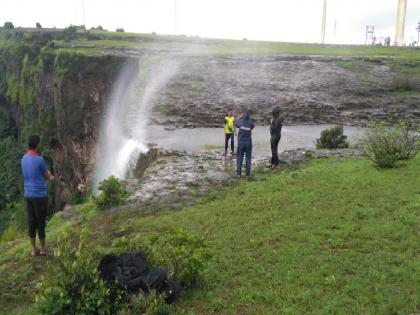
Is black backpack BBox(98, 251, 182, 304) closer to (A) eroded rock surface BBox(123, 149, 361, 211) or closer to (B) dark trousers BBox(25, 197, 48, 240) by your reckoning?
(B) dark trousers BBox(25, 197, 48, 240)

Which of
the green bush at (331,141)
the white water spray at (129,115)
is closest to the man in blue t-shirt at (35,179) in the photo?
the white water spray at (129,115)

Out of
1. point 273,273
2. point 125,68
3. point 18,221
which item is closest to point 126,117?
point 125,68

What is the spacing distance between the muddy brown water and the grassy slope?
663 cm

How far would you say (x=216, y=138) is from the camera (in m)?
21.6

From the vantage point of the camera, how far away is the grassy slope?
6191mm

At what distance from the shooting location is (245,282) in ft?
22.0

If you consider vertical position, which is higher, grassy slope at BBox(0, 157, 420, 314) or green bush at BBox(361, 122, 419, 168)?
green bush at BBox(361, 122, 419, 168)

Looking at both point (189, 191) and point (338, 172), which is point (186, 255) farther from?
point (338, 172)

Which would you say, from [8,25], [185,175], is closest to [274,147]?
[185,175]

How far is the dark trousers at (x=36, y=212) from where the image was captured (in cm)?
756

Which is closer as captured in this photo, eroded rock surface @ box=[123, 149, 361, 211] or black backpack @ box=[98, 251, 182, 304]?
black backpack @ box=[98, 251, 182, 304]

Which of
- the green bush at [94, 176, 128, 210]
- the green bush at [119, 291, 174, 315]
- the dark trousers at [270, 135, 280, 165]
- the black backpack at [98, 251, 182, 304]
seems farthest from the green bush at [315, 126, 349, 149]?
the green bush at [119, 291, 174, 315]

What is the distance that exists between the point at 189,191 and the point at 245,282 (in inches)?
216

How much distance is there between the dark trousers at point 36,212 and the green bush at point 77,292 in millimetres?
1994
